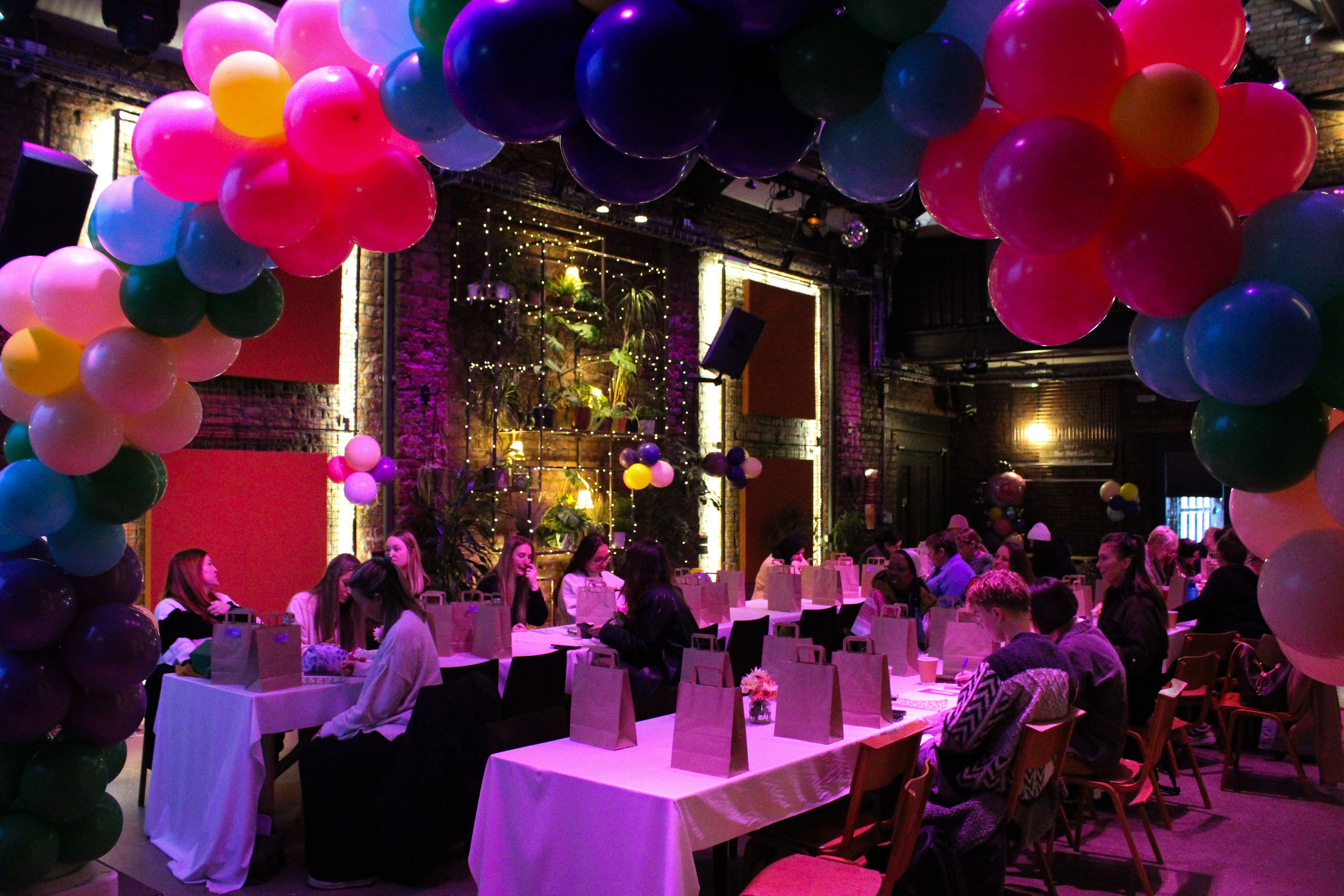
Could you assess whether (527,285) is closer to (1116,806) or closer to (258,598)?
(258,598)

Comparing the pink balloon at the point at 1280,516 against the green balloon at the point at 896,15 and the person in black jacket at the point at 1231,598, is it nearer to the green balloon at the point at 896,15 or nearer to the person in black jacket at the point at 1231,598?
the green balloon at the point at 896,15

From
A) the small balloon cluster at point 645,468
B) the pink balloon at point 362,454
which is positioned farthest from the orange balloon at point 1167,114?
the small balloon cluster at point 645,468

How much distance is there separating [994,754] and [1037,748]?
135mm

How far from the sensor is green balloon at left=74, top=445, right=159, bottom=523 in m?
3.25

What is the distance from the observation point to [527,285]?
1007 cm

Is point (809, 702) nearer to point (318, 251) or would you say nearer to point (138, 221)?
point (318, 251)

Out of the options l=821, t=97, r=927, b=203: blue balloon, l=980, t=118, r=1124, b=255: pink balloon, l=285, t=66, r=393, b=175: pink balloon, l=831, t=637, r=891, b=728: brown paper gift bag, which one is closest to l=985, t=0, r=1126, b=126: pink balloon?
l=980, t=118, r=1124, b=255: pink balloon

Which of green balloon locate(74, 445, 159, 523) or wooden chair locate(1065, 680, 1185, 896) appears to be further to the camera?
wooden chair locate(1065, 680, 1185, 896)

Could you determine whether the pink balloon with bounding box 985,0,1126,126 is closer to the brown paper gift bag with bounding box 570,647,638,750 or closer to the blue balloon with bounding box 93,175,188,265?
the brown paper gift bag with bounding box 570,647,638,750

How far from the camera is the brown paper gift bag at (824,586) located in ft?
25.9

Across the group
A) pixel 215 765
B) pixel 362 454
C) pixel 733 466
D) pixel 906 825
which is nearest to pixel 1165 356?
pixel 906 825

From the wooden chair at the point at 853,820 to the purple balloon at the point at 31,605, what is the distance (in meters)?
2.28

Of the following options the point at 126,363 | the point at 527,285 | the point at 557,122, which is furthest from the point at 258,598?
the point at 557,122

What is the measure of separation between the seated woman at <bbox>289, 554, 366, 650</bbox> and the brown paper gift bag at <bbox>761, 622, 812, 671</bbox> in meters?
2.08
